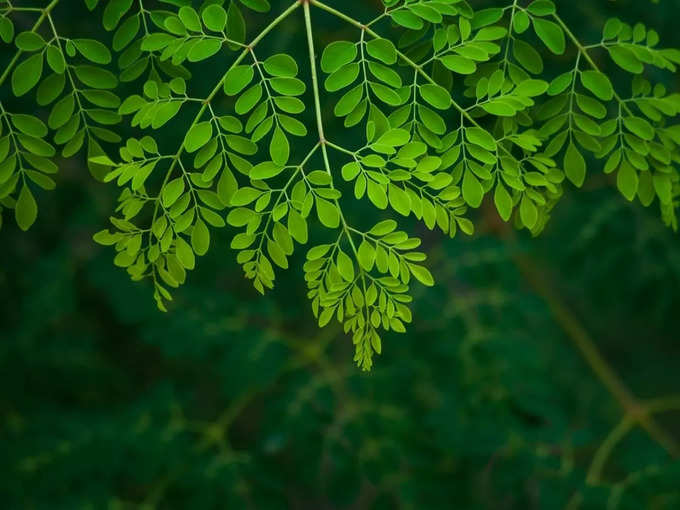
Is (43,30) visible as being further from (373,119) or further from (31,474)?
(373,119)

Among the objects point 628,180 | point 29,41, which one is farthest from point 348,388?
point 29,41

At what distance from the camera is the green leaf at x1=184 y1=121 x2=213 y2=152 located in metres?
0.76

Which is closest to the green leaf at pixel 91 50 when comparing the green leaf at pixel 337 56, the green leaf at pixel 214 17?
the green leaf at pixel 214 17

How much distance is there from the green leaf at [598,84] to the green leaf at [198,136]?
37cm

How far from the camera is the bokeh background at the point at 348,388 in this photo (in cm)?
163

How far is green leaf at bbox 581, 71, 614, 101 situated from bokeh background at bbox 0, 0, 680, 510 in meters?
0.73

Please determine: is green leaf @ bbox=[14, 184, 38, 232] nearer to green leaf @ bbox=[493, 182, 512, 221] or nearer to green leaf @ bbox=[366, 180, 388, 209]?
green leaf @ bbox=[366, 180, 388, 209]

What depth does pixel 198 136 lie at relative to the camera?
76cm

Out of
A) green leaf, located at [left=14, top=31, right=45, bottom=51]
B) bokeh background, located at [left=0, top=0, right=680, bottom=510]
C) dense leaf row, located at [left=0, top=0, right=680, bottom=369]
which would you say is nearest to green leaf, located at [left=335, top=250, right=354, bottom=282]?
dense leaf row, located at [left=0, top=0, right=680, bottom=369]

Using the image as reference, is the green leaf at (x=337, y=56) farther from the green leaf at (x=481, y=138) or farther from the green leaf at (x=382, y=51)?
the green leaf at (x=481, y=138)

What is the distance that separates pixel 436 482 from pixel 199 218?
111 cm

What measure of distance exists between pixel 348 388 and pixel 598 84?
100 centimetres

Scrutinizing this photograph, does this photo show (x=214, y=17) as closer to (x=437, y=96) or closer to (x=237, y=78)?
(x=237, y=78)

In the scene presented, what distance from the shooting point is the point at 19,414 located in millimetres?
1834
